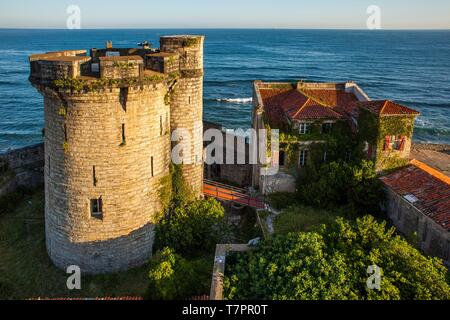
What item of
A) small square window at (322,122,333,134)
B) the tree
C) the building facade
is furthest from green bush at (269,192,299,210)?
small square window at (322,122,333,134)

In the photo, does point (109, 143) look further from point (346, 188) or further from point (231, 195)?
point (346, 188)

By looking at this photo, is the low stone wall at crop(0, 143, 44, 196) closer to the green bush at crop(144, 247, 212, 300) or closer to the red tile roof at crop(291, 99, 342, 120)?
the green bush at crop(144, 247, 212, 300)

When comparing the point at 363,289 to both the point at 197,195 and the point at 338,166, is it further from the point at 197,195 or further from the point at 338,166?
the point at 197,195

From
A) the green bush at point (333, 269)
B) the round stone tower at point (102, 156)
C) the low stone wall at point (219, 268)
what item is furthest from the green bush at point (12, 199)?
the green bush at point (333, 269)

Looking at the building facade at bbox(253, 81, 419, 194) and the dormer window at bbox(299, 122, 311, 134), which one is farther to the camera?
the dormer window at bbox(299, 122, 311, 134)

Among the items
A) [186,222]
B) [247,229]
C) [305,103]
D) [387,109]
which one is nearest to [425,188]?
[387,109]
